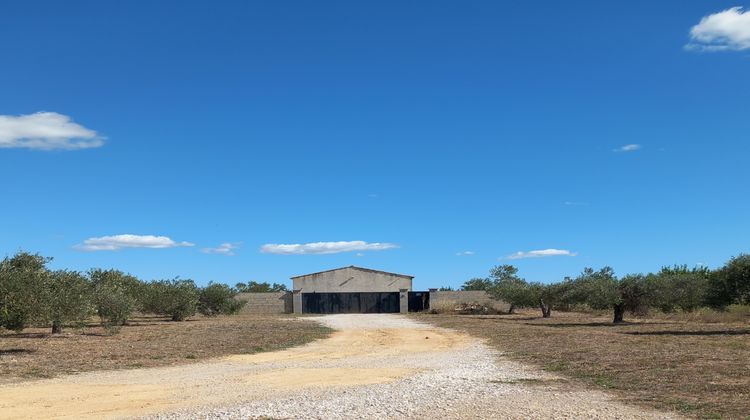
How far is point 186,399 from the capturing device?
11.7 meters

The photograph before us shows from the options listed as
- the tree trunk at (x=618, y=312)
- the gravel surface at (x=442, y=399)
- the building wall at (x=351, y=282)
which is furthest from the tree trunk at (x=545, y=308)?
the gravel surface at (x=442, y=399)

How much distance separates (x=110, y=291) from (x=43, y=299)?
1426cm

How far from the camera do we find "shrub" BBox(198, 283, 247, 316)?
5838 centimetres

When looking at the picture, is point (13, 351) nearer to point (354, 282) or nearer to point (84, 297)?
point (84, 297)

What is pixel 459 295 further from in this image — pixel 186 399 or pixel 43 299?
pixel 186 399

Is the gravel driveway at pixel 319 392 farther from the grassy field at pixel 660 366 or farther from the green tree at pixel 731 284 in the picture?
the green tree at pixel 731 284

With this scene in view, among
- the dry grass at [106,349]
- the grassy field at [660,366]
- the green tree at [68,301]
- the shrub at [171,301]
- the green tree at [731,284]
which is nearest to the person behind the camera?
the grassy field at [660,366]

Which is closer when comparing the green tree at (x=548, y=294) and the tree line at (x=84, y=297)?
the tree line at (x=84, y=297)

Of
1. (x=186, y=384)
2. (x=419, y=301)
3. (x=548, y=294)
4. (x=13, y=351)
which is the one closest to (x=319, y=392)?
(x=186, y=384)

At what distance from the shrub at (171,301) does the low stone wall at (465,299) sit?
2581 centimetres

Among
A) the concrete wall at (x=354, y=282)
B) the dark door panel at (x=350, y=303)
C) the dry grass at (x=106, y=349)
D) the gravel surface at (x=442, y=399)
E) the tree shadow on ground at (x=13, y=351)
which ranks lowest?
the gravel surface at (x=442, y=399)

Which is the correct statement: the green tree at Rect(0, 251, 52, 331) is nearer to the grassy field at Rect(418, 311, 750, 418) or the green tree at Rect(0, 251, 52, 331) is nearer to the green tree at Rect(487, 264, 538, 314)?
the grassy field at Rect(418, 311, 750, 418)

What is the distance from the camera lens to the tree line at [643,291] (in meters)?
31.4

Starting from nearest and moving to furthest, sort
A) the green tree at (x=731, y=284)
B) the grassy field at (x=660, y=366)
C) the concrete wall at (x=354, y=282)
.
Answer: the grassy field at (x=660, y=366) < the green tree at (x=731, y=284) < the concrete wall at (x=354, y=282)
